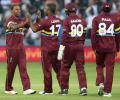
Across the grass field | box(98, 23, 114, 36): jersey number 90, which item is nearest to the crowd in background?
the grass field

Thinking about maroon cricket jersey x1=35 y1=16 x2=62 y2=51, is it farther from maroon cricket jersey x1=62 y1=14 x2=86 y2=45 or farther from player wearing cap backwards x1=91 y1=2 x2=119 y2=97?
player wearing cap backwards x1=91 y1=2 x2=119 y2=97

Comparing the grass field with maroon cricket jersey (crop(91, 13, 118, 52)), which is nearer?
the grass field

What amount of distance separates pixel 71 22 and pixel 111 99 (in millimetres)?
2215

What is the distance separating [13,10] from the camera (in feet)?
61.4

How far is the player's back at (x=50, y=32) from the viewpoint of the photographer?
1848 centimetres

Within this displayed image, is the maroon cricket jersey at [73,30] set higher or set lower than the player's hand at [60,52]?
higher

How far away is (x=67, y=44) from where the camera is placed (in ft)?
59.7

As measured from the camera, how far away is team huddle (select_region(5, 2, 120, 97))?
59.2 feet

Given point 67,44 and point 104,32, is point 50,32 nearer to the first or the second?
point 67,44

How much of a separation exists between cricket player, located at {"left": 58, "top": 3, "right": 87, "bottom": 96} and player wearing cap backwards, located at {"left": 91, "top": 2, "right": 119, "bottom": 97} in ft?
1.14

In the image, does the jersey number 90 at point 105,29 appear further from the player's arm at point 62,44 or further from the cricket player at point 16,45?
the cricket player at point 16,45

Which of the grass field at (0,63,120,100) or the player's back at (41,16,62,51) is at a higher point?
the player's back at (41,16,62,51)

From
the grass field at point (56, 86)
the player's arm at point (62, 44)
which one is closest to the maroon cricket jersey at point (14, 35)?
the player's arm at point (62, 44)

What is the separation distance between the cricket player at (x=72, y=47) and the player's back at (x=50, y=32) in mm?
486
